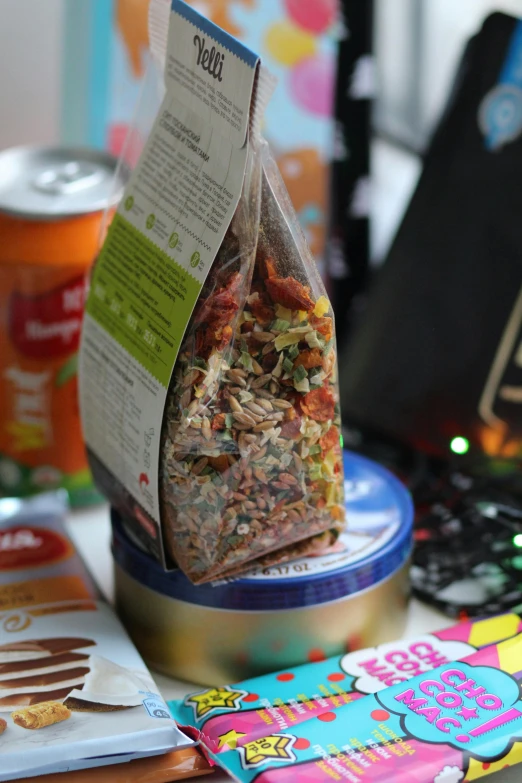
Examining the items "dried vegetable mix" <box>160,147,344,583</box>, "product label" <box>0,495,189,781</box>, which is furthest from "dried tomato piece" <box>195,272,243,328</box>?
"product label" <box>0,495,189,781</box>

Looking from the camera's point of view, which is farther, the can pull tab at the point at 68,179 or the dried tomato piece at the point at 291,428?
the can pull tab at the point at 68,179

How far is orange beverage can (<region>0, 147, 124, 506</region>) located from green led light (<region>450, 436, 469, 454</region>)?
0.29 meters

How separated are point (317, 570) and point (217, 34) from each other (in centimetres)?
31

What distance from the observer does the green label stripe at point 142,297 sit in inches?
21.9

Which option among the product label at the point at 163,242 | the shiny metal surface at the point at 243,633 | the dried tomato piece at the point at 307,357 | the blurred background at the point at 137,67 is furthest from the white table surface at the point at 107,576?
the blurred background at the point at 137,67

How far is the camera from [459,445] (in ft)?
2.65

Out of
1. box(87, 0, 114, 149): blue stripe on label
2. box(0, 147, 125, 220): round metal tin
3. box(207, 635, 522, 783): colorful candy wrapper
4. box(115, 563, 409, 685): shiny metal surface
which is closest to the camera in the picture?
box(207, 635, 522, 783): colorful candy wrapper

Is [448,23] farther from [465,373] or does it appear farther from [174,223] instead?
[174,223]

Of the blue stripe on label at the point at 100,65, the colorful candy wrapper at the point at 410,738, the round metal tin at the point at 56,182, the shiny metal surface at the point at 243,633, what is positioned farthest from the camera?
the blue stripe on label at the point at 100,65

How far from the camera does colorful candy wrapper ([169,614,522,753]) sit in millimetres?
547

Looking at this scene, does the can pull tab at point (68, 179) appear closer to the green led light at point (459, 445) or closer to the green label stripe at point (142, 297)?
the green label stripe at point (142, 297)

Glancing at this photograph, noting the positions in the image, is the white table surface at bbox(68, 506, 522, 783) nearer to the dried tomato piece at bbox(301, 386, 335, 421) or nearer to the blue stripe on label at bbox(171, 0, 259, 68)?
the dried tomato piece at bbox(301, 386, 335, 421)

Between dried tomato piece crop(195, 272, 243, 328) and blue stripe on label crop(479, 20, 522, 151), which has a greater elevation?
blue stripe on label crop(479, 20, 522, 151)

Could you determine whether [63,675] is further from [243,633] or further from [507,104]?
[507,104]
